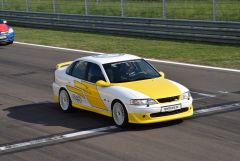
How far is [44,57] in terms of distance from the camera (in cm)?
2473

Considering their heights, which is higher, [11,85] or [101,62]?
[101,62]

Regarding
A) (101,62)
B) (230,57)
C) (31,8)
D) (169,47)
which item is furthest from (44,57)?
(31,8)

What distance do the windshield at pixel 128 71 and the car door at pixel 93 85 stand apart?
0.73 ft

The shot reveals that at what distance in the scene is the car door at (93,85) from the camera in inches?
490

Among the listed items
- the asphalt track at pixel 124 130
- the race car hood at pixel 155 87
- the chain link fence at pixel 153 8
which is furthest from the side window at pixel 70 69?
the chain link fence at pixel 153 8

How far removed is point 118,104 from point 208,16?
16871 mm

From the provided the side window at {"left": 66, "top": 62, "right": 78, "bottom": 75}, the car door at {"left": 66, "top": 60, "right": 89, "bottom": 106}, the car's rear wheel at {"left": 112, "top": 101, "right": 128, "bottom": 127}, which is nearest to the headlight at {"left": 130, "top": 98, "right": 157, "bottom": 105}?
the car's rear wheel at {"left": 112, "top": 101, "right": 128, "bottom": 127}

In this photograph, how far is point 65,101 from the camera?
544 inches

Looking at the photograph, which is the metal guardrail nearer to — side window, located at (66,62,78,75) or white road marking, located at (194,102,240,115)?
white road marking, located at (194,102,240,115)

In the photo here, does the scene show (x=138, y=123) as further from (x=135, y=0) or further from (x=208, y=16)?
(x=135, y=0)

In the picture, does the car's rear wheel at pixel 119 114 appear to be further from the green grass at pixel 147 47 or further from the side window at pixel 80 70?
the green grass at pixel 147 47

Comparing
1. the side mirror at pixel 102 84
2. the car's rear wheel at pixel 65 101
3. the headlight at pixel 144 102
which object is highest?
the side mirror at pixel 102 84

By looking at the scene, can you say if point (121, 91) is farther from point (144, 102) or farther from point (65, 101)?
point (65, 101)

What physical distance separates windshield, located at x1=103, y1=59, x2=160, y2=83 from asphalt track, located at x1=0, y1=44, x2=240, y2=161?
983 millimetres
